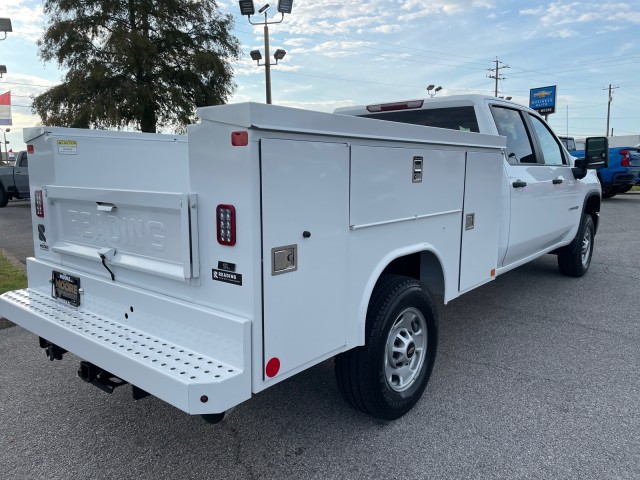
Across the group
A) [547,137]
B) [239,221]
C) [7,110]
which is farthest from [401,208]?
[7,110]

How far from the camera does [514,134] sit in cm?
470

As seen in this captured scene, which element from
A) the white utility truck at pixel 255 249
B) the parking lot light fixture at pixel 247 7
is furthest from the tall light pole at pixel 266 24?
the white utility truck at pixel 255 249

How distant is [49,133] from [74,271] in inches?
34.7

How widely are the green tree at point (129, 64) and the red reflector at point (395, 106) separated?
52.8 ft

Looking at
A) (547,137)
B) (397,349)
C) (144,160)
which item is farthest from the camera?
(547,137)

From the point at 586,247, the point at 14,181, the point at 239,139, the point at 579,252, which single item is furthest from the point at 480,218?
the point at 14,181

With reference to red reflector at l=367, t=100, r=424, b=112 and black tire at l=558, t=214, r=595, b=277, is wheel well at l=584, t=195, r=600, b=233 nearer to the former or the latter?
black tire at l=558, t=214, r=595, b=277

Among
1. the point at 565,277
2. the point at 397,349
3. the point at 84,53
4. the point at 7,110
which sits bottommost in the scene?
the point at 565,277

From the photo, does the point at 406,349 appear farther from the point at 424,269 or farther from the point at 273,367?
the point at 273,367

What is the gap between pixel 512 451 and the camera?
2.77 m

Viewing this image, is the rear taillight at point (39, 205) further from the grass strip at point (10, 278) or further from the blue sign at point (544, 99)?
the blue sign at point (544, 99)

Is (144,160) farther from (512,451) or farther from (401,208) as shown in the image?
(512,451)

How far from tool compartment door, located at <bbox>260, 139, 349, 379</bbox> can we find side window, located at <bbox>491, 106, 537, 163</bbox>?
2583 mm

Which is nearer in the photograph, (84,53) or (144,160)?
(144,160)
